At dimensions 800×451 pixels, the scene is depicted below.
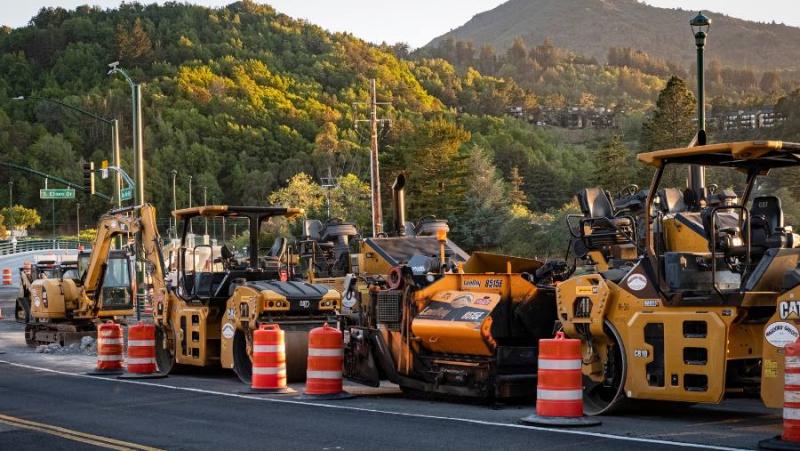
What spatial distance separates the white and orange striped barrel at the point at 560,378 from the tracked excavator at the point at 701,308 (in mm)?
920

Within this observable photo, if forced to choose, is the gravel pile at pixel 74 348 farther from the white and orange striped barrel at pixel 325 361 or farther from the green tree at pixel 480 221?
the green tree at pixel 480 221

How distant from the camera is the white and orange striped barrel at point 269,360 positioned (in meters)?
18.0

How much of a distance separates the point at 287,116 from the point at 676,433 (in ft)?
593

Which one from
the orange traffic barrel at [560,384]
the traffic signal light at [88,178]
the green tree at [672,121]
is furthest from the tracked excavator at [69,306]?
the green tree at [672,121]

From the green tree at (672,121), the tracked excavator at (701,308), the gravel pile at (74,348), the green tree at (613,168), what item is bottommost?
the gravel pile at (74,348)

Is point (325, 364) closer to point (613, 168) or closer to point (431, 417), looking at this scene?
point (431, 417)

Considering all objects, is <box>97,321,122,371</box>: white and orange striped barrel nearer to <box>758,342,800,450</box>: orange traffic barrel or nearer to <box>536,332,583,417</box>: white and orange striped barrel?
<box>536,332,583,417</box>: white and orange striped barrel

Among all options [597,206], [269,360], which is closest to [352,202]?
[597,206]

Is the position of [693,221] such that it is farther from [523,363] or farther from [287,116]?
[287,116]

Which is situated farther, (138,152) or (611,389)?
(138,152)

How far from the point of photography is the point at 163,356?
76.9 feet

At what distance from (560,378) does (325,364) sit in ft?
16.2

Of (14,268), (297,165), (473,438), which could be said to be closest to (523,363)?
(473,438)

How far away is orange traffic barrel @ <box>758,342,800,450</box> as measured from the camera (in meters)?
11.1
